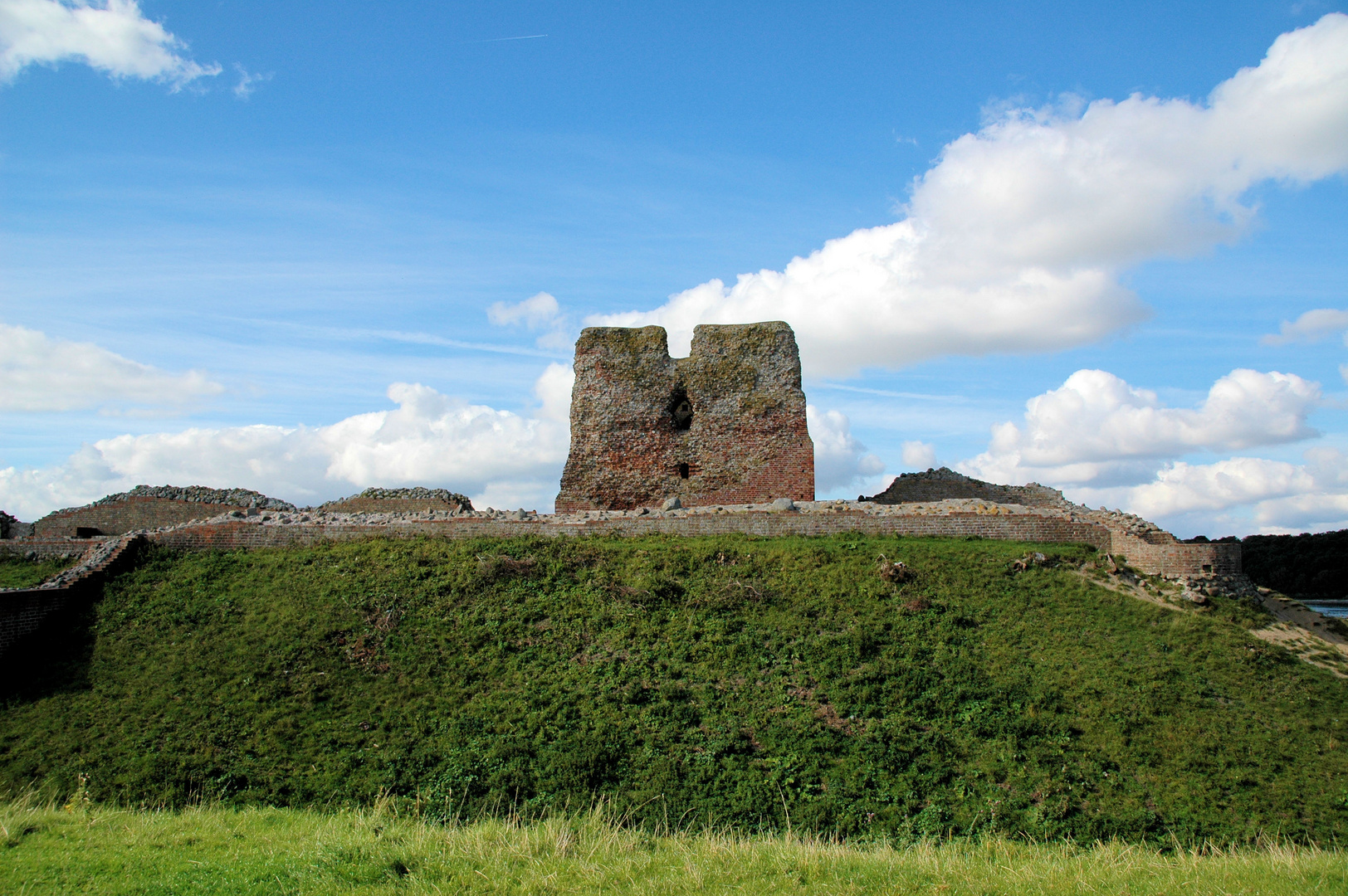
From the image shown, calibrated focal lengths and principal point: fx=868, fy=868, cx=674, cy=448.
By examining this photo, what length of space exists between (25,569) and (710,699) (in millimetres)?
14368

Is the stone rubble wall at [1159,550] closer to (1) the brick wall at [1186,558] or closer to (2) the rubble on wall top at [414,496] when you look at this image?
(1) the brick wall at [1186,558]

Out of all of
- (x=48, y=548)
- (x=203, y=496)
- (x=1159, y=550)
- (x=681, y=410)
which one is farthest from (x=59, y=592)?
(x=1159, y=550)

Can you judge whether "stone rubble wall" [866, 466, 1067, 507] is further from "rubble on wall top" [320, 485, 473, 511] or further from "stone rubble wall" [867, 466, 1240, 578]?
"rubble on wall top" [320, 485, 473, 511]

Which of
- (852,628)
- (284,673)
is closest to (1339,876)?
(852,628)

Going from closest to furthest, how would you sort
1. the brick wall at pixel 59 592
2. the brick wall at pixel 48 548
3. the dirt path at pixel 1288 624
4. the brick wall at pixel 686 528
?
1. the dirt path at pixel 1288 624
2. the brick wall at pixel 59 592
3. the brick wall at pixel 686 528
4. the brick wall at pixel 48 548

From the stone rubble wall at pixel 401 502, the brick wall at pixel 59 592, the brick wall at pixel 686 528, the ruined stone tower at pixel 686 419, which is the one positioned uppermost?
the ruined stone tower at pixel 686 419

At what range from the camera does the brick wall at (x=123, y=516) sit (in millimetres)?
21703

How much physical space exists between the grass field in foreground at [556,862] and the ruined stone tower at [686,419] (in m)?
12.5

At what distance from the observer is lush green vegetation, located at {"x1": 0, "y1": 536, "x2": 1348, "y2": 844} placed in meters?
9.59

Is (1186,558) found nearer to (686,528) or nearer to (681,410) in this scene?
(686,528)

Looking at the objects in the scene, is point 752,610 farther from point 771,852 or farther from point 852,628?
point 771,852

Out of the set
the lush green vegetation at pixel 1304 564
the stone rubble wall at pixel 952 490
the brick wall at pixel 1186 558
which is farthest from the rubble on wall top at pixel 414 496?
the lush green vegetation at pixel 1304 564

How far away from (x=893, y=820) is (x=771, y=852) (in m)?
2.04

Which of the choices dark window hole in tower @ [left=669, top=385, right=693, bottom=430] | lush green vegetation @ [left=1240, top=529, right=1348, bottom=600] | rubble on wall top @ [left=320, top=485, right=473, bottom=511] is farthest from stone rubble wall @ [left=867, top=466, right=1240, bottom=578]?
lush green vegetation @ [left=1240, top=529, right=1348, bottom=600]
